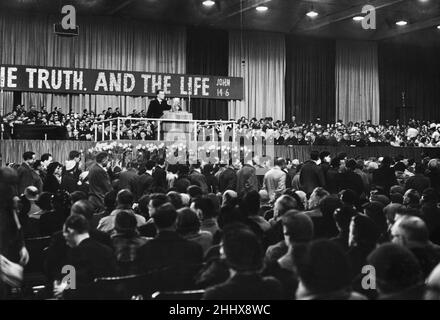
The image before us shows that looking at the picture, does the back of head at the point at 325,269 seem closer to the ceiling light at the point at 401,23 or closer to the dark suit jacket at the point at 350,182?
the dark suit jacket at the point at 350,182

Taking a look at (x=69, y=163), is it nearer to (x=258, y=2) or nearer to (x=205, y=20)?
(x=258, y=2)

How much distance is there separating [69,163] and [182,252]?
682cm

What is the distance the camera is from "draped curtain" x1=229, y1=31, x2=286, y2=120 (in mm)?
23297

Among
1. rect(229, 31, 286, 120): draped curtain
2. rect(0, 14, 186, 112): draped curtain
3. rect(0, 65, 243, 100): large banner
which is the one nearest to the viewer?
rect(0, 65, 243, 100): large banner

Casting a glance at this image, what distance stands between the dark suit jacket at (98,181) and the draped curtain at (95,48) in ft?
42.3

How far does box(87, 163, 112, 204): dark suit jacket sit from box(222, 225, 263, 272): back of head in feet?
17.7

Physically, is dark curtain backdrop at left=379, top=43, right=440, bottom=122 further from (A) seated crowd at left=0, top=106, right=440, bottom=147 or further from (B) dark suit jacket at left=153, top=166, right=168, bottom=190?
(B) dark suit jacket at left=153, top=166, right=168, bottom=190

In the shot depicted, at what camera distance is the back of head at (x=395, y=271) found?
2834 mm

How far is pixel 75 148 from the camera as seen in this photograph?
15008 mm

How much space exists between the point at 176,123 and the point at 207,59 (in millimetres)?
8739

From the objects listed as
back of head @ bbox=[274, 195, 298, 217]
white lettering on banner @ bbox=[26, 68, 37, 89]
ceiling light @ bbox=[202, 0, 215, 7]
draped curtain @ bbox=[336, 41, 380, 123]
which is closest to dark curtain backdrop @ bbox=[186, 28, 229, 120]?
ceiling light @ bbox=[202, 0, 215, 7]

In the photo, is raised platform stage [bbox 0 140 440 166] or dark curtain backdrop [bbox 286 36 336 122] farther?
dark curtain backdrop [bbox 286 36 336 122]

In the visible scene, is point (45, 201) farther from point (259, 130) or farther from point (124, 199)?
point (259, 130)

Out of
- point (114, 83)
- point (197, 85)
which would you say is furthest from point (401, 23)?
point (114, 83)
